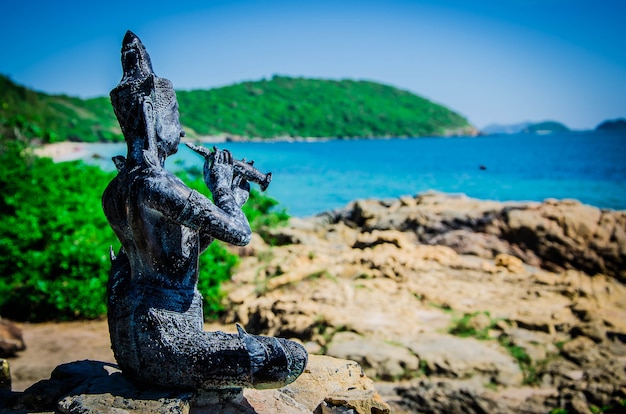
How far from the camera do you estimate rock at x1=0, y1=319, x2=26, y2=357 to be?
7223mm

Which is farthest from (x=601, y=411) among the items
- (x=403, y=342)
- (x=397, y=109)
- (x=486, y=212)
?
(x=397, y=109)

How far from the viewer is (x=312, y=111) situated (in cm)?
9381

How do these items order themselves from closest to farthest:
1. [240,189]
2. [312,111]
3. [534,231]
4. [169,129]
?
[169,129], [240,189], [534,231], [312,111]

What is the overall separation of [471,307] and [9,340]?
6949mm

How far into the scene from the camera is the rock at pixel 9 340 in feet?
23.7

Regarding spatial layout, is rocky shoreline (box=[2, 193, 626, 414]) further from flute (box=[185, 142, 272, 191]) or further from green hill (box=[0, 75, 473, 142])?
green hill (box=[0, 75, 473, 142])

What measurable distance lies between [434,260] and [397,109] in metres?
116

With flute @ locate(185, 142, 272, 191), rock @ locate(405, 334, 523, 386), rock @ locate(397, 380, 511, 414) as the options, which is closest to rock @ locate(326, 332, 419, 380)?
rock @ locate(405, 334, 523, 386)

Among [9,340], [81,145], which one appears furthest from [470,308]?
[81,145]

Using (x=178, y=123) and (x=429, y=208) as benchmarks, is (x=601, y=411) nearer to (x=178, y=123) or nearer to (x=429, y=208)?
(x=178, y=123)

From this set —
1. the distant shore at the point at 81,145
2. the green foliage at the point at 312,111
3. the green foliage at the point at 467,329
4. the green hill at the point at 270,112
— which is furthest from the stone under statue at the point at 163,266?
the green foliage at the point at 312,111

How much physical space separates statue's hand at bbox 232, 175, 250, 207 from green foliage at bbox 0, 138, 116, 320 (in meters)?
6.07

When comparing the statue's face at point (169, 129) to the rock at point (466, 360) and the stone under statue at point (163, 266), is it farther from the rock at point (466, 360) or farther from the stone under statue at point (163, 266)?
the rock at point (466, 360)

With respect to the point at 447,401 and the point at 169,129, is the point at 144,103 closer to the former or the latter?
the point at 169,129
